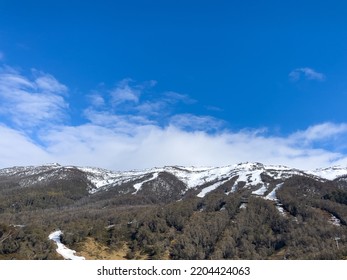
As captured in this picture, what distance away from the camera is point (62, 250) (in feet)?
309

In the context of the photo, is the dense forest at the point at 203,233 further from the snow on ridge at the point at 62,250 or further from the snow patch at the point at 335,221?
the snow on ridge at the point at 62,250

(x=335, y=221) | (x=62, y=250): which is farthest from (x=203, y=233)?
(x=335, y=221)

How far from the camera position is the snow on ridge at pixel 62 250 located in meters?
88.7

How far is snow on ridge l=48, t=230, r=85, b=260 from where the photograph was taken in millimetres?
88650

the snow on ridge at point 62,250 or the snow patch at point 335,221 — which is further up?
the snow patch at point 335,221

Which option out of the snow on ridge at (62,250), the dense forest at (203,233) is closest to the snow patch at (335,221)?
the dense forest at (203,233)

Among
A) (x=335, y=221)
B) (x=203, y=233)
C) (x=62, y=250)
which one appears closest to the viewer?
(x=62, y=250)

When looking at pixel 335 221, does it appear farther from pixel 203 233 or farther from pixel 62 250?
pixel 62 250

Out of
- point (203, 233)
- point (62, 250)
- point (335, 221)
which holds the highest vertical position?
point (335, 221)

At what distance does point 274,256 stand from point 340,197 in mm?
82103

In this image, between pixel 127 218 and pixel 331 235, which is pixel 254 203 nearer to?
pixel 331 235

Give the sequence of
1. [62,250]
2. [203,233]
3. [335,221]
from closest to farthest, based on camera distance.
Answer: [62,250] < [203,233] < [335,221]

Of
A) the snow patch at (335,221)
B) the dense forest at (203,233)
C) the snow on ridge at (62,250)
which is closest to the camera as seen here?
the snow on ridge at (62,250)

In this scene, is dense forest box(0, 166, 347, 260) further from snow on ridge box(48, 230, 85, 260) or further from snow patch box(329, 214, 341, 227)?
snow on ridge box(48, 230, 85, 260)
